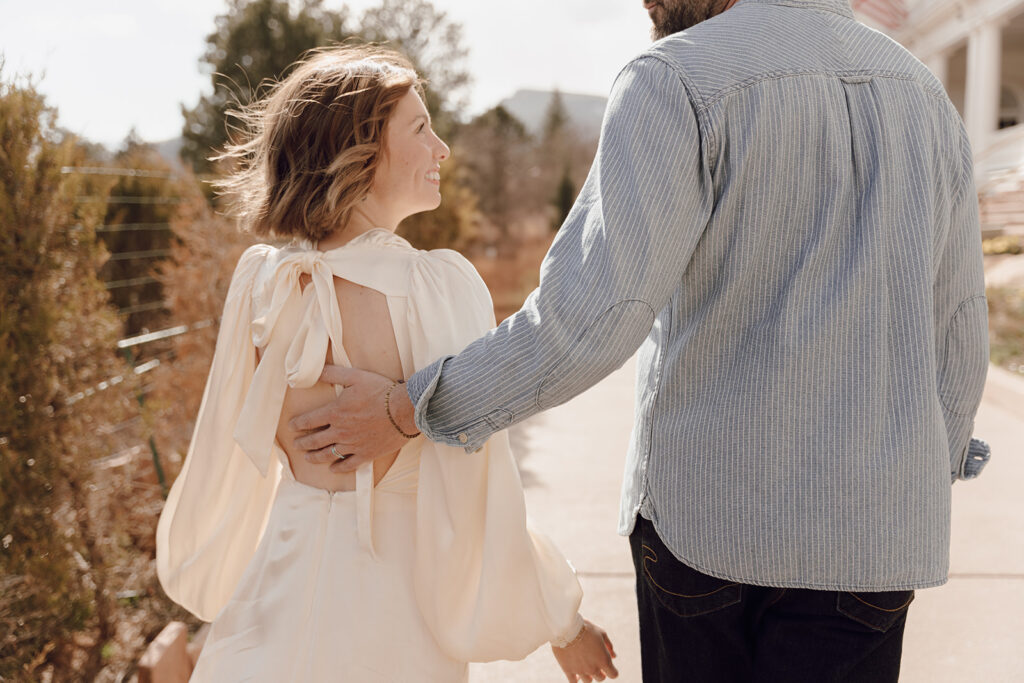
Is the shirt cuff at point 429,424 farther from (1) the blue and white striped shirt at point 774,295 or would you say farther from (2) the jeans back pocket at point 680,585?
(2) the jeans back pocket at point 680,585

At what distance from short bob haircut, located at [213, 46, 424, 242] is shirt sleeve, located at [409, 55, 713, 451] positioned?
566 millimetres

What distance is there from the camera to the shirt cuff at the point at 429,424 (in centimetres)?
145

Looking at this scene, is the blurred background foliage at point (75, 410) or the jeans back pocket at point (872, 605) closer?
the jeans back pocket at point (872, 605)

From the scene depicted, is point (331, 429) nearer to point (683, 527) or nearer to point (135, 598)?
point (683, 527)

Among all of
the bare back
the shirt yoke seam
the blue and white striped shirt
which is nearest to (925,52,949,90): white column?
the shirt yoke seam

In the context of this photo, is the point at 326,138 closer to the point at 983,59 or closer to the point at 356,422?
the point at 356,422

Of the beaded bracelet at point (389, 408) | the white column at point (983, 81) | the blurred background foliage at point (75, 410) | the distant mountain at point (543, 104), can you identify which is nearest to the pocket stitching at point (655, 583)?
the beaded bracelet at point (389, 408)

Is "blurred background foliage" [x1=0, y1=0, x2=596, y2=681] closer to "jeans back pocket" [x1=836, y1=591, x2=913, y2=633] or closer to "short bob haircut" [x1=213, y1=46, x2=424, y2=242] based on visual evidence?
"short bob haircut" [x1=213, y1=46, x2=424, y2=242]

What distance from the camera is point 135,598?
3740 millimetres

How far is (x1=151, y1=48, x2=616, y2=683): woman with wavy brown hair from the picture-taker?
5.39 feet

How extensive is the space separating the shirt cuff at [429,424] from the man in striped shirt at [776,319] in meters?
0.04

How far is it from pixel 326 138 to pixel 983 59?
20.9m

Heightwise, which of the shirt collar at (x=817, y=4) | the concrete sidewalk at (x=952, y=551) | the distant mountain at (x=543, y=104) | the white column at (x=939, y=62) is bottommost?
the distant mountain at (x=543, y=104)

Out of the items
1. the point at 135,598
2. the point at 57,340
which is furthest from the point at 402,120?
the point at 135,598
